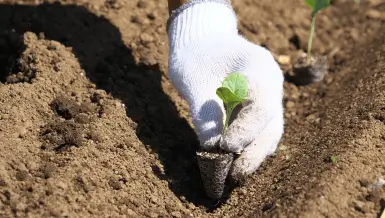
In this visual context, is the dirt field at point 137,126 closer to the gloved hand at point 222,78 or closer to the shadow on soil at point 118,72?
the shadow on soil at point 118,72

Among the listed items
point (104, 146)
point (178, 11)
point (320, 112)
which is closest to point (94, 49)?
point (178, 11)

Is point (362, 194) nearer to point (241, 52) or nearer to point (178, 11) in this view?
point (241, 52)

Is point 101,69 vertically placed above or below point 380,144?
above

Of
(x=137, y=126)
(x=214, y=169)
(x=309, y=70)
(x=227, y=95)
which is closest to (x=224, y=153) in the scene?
(x=214, y=169)

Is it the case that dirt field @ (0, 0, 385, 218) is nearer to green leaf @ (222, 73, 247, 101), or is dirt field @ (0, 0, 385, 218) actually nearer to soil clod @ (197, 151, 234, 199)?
soil clod @ (197, 151, 234, 199)

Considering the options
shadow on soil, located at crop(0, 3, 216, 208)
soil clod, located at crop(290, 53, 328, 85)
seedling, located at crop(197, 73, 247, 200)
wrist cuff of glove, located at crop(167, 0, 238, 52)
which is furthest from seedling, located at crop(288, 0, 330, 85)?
seedling, located at crop(197, 73, 247, 200)

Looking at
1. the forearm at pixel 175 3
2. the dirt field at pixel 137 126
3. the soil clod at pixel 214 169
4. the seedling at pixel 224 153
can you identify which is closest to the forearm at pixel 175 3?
the forearm at pixel 175 3
